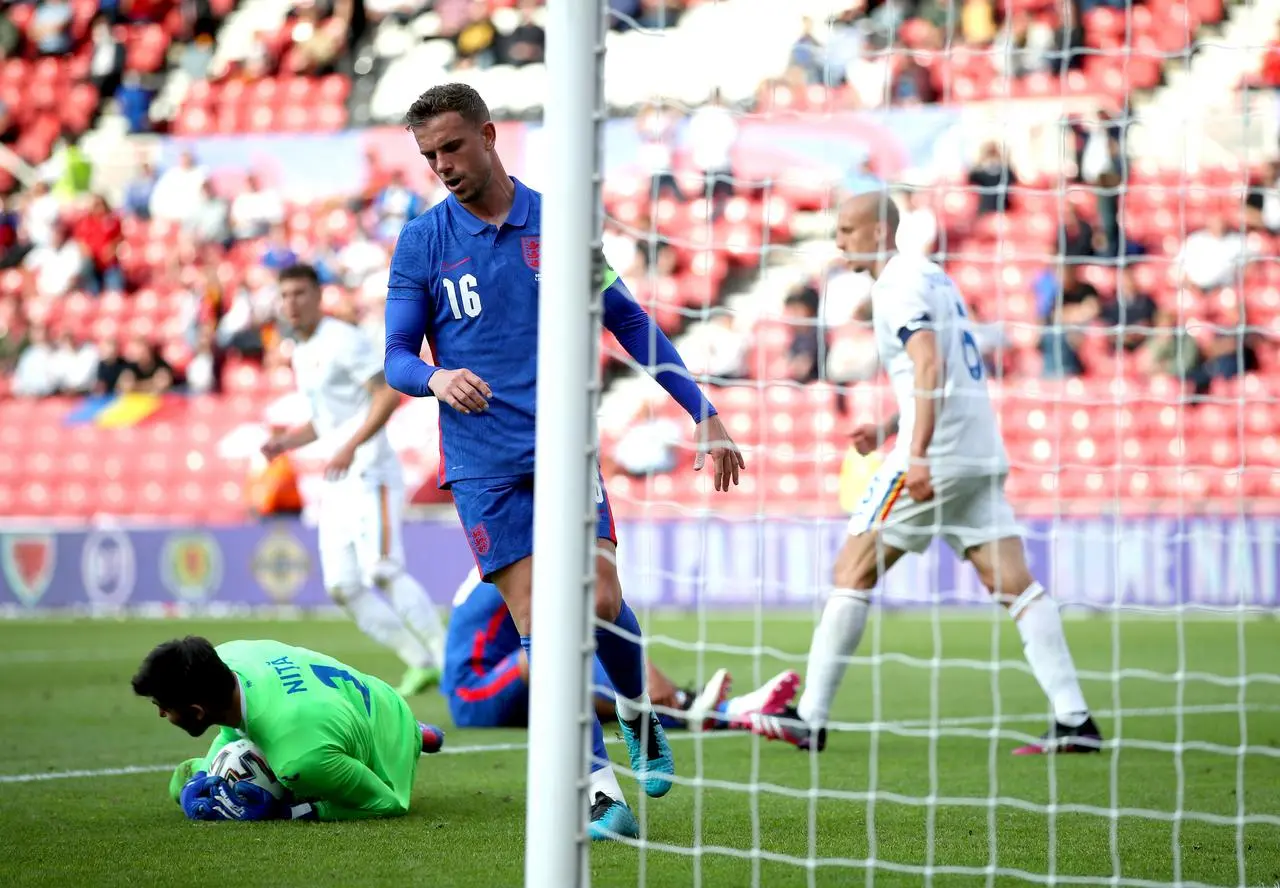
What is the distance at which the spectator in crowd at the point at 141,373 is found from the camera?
18734 mm

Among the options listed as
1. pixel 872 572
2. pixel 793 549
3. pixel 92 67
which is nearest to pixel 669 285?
pixel 793 549

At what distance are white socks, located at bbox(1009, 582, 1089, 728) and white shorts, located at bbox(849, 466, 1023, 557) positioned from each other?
29cm

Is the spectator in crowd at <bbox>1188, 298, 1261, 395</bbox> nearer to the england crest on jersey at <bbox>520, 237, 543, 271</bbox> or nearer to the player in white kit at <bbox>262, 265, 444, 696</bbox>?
the player in white kit at <bbox>262, 265, 444, 696</bbox>

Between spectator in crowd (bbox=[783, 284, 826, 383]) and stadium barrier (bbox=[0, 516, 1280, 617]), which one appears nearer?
stadium barrier (bbox=[0, 516, 1280, 617])

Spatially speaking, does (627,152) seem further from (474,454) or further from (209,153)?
(474,454)

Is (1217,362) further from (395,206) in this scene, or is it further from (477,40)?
(477,40)

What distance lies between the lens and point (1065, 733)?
610 cm

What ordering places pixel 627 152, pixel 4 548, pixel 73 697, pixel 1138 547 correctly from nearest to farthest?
pixel 73 697 → pixel 1138 547 → pixel 4 548 → pixel 627 152

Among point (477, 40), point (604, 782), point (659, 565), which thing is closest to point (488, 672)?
point (604, 782)

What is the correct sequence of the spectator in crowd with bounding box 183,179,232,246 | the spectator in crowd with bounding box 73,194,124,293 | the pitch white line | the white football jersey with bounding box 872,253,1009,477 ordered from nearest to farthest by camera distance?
the pitch white line → the white football jersey with bounding box 872,253,1009,477 → the spectator in crowd with bounding box 183,179,232,246 → the spectator in crowd with bounding box 73,194,124,293

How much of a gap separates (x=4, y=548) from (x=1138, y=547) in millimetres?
10183

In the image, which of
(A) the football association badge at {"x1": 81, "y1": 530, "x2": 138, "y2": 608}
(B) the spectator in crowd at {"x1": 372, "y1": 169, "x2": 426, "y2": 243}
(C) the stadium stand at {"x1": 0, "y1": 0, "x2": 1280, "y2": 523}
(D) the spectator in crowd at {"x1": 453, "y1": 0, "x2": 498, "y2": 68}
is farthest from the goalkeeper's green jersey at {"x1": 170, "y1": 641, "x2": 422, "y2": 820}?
(D) the spectator in crowd at {"x1": 453, "y1": 0, "x2": 498, "y2": 68}

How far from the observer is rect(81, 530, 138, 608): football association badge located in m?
15.5

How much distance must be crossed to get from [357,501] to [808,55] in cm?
1170
